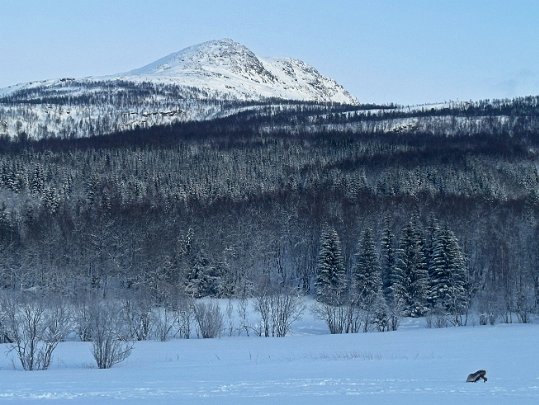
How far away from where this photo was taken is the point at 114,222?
81000mm

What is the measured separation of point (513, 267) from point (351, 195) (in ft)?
135

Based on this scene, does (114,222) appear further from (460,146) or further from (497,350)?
(460,146)

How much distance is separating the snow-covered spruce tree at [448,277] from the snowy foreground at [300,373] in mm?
14347

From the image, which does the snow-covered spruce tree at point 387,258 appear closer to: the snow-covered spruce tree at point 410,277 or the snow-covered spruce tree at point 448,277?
the snow-covered spruce tree at point 410,277

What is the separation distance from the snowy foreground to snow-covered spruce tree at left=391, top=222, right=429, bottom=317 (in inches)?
600

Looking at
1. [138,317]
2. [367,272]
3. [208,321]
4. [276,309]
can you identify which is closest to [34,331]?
[138,317]

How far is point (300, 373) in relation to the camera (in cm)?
2555

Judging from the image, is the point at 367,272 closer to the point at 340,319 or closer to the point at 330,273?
the point at 330,273

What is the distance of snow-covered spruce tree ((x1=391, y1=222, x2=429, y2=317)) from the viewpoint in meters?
60.7

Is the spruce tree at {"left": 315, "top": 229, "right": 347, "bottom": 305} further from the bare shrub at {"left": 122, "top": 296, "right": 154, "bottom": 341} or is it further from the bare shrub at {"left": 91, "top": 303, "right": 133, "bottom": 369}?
the bare shrub at {"left": 91, "top": 303, "right": 133, "bottom": 369}

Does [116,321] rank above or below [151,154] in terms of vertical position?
below

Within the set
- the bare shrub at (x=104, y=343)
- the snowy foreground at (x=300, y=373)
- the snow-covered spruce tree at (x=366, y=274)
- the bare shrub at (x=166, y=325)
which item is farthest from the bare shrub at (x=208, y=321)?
the snow-covered spruce tree at (x=366, y=274)

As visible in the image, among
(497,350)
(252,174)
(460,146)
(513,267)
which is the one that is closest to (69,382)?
(497,350)

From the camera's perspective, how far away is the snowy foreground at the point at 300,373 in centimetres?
1933
